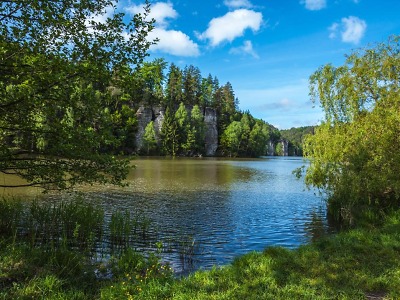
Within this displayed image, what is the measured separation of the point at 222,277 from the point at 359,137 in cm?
1169

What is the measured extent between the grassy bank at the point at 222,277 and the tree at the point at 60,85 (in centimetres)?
266

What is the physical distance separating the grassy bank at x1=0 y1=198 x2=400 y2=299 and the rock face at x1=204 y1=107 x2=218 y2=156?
120 metres

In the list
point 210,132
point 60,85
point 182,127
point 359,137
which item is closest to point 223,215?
point 359,137

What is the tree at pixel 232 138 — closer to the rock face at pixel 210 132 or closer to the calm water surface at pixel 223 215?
the rock face at pixel 210 132

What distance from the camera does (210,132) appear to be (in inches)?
5231

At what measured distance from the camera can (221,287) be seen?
24.1ft

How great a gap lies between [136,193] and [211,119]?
110754 millimetres

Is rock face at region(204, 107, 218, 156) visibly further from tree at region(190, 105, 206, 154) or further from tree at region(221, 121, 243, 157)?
tree at region(190, 105, 206, 154)

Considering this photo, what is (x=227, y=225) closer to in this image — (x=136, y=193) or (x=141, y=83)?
(x=141, y=83)

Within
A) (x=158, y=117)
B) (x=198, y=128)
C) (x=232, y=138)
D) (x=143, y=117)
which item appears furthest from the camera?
(x=232, y=138)

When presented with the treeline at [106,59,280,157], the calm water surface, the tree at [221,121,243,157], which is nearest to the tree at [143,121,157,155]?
the treeline at [106,59,280,157]

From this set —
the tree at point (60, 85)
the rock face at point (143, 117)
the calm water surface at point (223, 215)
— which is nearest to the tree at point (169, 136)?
the rock face at point (143, 117)

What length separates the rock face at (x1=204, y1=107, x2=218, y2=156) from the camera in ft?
431

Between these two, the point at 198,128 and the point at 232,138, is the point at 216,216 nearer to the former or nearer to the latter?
the point at 198,128
